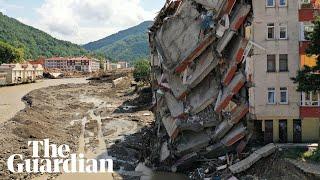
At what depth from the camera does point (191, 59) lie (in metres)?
44.8

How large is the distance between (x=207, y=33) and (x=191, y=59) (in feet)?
9.79

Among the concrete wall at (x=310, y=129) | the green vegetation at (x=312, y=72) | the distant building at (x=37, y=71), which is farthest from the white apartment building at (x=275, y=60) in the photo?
the distant building at (x=37, y=71)

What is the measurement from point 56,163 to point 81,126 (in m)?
25.9

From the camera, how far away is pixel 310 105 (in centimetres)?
3794

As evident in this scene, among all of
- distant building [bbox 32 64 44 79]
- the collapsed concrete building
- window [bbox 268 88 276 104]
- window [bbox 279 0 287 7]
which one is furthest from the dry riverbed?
distant building [bbox 32 64 44 79]

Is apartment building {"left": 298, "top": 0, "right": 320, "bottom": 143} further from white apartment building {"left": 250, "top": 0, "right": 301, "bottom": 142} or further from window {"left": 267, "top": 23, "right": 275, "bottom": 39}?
window {"left": 267, "top": 23, "right": 275, "bottom": 39}

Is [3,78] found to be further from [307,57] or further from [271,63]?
[307,57]

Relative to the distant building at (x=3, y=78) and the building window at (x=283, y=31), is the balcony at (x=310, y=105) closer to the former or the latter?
the building window at (x=283, y=31)

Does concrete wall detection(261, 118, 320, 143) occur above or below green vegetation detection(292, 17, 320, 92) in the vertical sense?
below

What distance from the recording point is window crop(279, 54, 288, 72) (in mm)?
38125

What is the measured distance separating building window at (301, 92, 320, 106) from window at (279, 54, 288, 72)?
258 centimetres

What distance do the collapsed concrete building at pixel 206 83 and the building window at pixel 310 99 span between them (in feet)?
15.1

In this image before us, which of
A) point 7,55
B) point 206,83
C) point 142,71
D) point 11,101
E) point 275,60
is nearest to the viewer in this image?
point 275,60

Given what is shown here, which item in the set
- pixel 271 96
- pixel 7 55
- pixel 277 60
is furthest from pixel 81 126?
pixel 7 55
